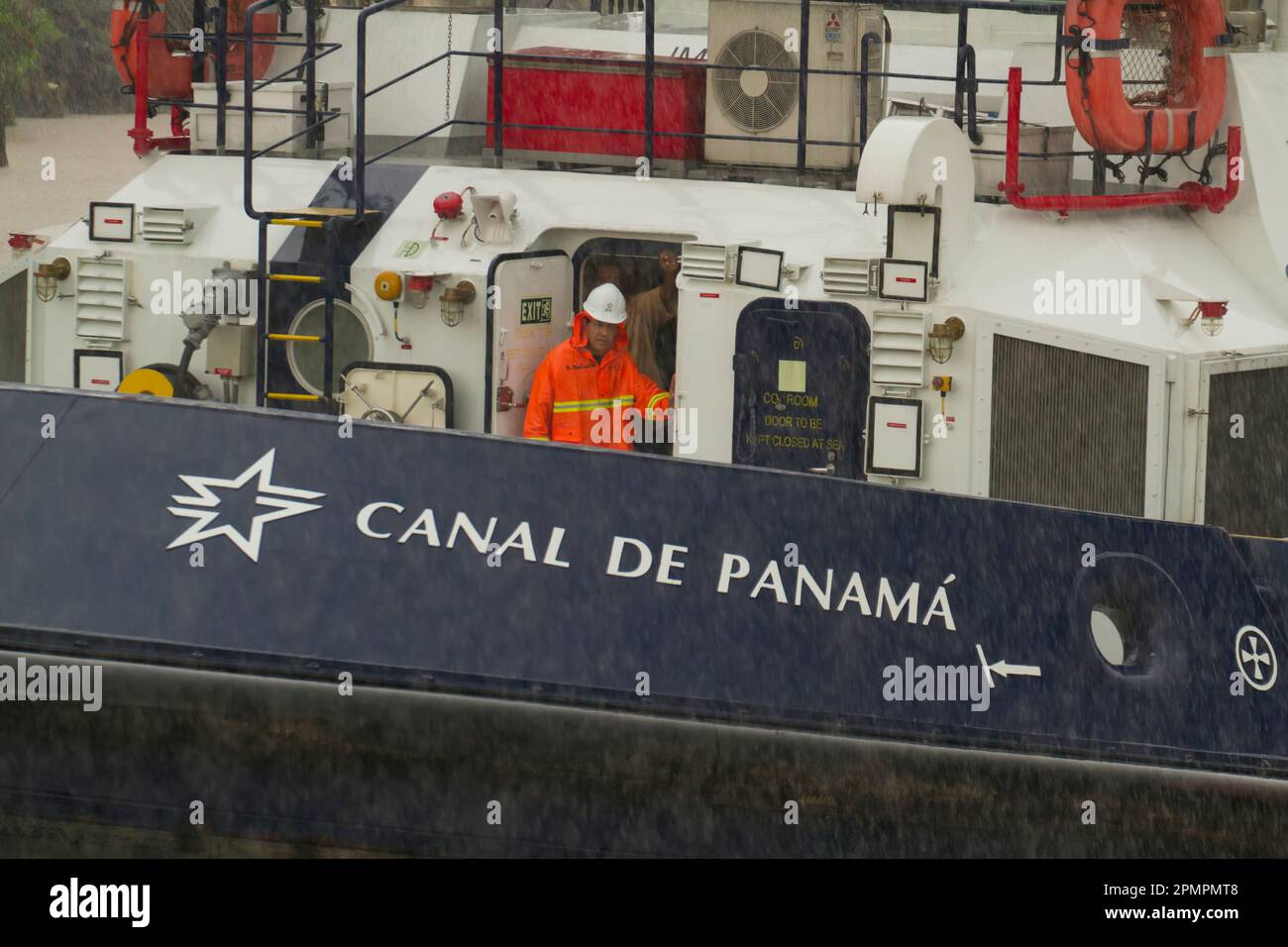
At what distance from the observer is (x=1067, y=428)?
278 inches

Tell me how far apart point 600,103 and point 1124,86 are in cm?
219

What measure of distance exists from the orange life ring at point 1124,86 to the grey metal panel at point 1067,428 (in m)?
0.93

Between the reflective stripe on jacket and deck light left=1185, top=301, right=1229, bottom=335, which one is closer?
deck light left=1185, top=301, right=1229, bottom=335

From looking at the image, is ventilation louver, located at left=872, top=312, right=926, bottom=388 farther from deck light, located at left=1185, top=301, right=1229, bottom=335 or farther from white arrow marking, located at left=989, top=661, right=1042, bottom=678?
white arrow marking, located at left=989, top=661, right=1042, bottom=678

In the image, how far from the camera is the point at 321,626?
20.7ft

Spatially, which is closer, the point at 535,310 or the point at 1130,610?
the point at 1130,610

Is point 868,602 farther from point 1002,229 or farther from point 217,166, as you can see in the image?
point 217,166

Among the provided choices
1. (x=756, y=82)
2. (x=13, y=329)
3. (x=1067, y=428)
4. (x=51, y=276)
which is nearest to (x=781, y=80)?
(x=756, y=82)

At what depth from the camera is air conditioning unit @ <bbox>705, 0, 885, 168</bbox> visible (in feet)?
26.6

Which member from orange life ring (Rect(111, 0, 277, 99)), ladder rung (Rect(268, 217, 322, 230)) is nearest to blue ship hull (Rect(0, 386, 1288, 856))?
ladder rung (Rect(268, 217, 322, 230))

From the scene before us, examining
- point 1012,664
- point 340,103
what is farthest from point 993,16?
point 1012,664

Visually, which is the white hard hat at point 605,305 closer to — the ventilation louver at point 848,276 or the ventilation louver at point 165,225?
the ventilation louver at point 848,276

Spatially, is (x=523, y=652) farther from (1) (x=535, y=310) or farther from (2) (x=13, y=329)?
(2) (x=13, y=329)

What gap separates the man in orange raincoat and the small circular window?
79 cm
